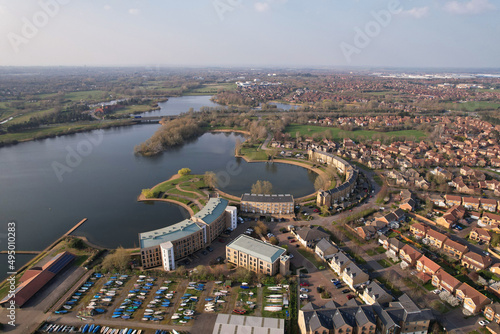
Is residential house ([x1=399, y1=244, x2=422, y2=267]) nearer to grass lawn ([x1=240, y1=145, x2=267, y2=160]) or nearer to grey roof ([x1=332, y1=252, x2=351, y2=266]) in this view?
grey roof ([x1=332, y1=252, x2=351, y2=266])

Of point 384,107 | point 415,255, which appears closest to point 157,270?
point 415,255

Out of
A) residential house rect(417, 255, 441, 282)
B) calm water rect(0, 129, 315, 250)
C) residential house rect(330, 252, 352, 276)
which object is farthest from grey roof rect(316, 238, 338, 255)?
calm water rect(0, 129, 315, 250)

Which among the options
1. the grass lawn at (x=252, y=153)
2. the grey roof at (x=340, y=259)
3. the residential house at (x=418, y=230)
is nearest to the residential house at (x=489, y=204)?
the residential house at (x=418, y=230)

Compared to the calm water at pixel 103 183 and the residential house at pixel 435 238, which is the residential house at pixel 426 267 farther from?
the calm water at pixel 103 183

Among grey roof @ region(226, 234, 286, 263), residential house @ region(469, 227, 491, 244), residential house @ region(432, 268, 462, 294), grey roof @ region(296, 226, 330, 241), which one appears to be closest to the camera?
residential house @ region(432, 268, 462, 294)

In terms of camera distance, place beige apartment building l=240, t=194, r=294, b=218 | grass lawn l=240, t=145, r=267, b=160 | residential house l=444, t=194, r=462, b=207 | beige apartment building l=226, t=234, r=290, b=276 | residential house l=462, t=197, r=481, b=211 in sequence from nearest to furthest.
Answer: beige apartment building l=226, t=234, r=290, b=276 < beige apartment building l=240, t=194, r=294, b=218 < residential house l=462, t=197, r=481, b=211 < residential house l=444, t=194, r=462, b=207 < grass lawn l=240, t=145, r=267, b=160

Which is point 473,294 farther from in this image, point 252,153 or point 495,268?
point 252,153

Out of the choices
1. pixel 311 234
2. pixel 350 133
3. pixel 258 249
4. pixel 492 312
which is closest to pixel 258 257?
pixel 258 249

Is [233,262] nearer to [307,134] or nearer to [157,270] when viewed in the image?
[157,270]
